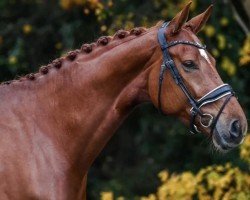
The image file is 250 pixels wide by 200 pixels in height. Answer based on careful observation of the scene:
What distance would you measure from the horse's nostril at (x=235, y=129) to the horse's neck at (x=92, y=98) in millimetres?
584

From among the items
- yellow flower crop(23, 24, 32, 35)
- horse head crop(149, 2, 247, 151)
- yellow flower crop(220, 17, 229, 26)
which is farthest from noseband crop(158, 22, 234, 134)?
yellow flower crop(23, 24, 32, 35)

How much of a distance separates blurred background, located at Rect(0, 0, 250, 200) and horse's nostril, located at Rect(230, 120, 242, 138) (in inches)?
117

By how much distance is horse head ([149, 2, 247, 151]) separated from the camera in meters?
4.67

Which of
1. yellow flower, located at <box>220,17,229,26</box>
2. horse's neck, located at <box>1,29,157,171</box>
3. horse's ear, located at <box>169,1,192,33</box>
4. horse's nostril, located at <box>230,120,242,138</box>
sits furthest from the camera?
yellow flower, located at <box>220,17,229,26</box>

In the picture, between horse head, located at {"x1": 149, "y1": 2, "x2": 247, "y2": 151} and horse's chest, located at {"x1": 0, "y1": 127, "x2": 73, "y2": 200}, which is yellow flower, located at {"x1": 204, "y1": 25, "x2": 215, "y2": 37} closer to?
horse head, located at {"x1": 149, "y1": 2, "x2": 247, "y2": 151}

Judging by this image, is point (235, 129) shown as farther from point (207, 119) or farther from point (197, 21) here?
point (197, 21)

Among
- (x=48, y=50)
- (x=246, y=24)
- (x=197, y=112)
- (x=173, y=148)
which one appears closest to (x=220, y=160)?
(x=173, y=148)

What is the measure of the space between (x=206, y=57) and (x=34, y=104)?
1.06 m

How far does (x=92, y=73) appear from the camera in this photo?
16.1 ft

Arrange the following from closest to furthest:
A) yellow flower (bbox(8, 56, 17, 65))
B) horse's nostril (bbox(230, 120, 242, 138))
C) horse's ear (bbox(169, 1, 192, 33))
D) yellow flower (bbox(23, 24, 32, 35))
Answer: horse's nostril (bbox(230, 120, 242, 138)), horse's ear (bbox(169, 1, 192, 33)), yellow flower (bbox(8, 56, 17, 65)), yellow flower (bbox(23, 24, 32, 35))

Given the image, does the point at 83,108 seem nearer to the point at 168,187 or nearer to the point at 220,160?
the point at 168,187

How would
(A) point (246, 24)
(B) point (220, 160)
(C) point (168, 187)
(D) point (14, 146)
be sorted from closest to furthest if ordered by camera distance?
(D) point (14, 146) < (C) point (168, 187) < (A) point (246, 24) < (B) point (220, 160)

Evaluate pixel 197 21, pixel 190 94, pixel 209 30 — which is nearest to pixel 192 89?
pixel 190 94

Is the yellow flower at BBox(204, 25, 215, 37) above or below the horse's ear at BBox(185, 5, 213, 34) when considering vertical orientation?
above
